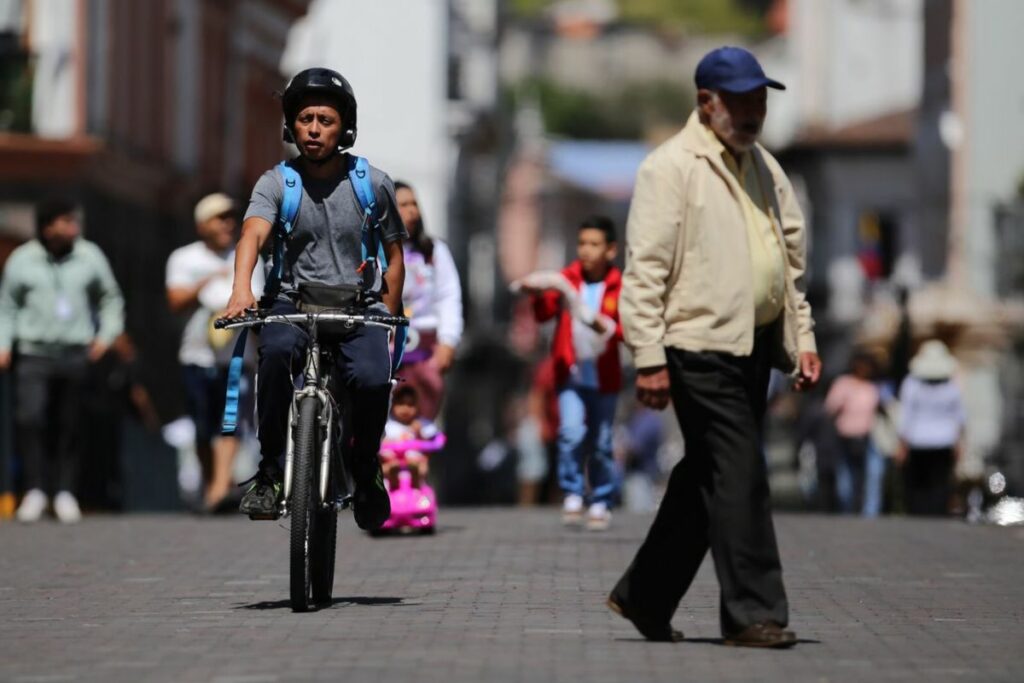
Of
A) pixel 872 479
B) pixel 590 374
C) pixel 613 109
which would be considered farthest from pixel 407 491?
pixel 613 109

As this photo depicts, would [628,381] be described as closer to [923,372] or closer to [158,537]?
[923,372]

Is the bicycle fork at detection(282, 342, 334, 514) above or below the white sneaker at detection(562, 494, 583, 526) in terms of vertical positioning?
above

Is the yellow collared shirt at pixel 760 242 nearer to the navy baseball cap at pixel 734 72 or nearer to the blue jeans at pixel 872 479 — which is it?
the navy baseball cap at pixel 734 72

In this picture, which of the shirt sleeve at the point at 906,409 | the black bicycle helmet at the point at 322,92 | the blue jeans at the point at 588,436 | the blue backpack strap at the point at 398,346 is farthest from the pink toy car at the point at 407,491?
the shirt sleeve at the point at 906,409

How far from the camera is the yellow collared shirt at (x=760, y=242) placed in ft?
31.1

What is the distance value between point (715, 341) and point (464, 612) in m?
1.93

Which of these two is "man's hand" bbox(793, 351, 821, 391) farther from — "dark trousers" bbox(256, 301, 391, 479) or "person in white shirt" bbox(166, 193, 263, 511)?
"person in white shirt" bbox(166, 193, 263, 511)

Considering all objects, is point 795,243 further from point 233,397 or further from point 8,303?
point 8,303

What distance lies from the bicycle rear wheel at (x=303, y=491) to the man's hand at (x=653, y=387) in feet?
5.42

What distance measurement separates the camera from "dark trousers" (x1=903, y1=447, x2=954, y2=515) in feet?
80.6

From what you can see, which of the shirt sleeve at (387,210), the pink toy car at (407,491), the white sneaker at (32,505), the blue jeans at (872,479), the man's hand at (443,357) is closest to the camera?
the shirt sleeve at (387,210)

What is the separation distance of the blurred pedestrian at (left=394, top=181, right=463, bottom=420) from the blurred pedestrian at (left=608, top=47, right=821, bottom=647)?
256 inches

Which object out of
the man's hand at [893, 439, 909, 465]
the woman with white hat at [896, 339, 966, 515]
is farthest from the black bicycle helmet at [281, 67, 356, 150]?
the man's hand at [893, 439, 909, 465]

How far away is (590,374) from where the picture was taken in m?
16.6
